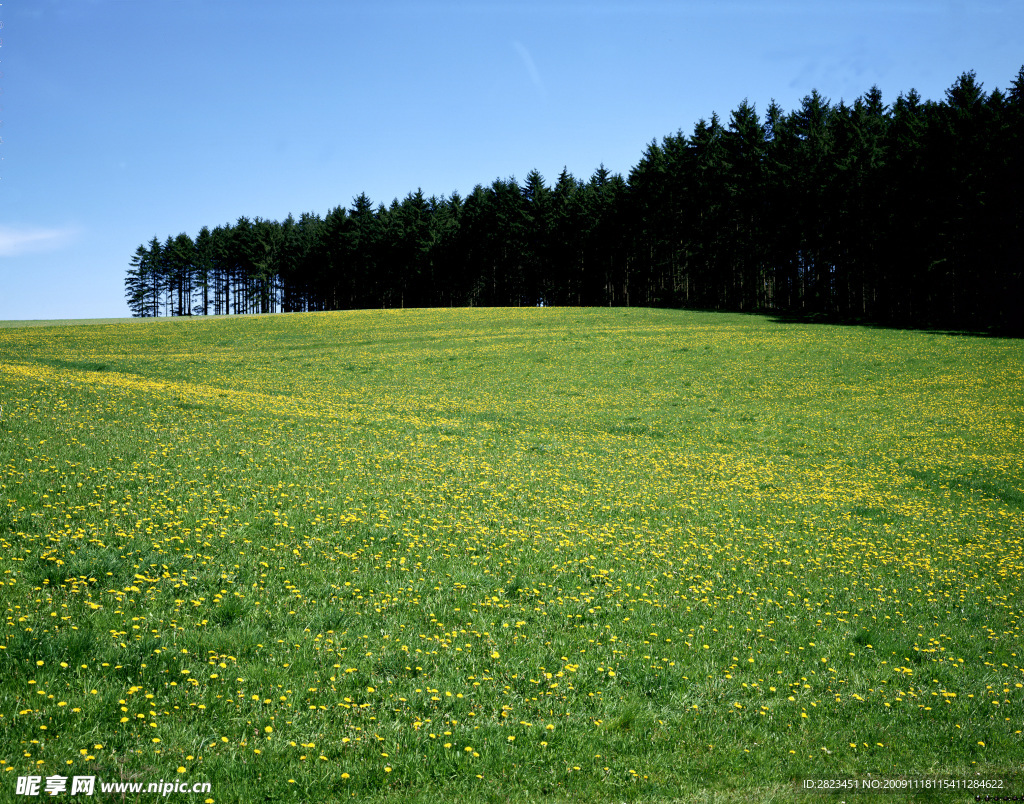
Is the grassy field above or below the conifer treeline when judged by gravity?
below

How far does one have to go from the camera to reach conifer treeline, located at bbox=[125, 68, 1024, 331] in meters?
61.8

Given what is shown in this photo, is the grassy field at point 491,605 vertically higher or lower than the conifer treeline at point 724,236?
lower

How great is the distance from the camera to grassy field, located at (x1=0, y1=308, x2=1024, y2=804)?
5805 millimetres

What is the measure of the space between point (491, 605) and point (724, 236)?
8730cm

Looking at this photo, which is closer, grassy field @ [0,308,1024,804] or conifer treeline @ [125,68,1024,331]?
grassy field @ [0,308,1024,804]

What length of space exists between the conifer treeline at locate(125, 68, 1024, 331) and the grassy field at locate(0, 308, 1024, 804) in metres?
50.3

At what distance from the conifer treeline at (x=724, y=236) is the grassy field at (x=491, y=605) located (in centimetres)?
5033

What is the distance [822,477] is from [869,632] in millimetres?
11042

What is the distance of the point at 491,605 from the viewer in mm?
9156

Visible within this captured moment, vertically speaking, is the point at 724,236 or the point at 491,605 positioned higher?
the point at 724,236

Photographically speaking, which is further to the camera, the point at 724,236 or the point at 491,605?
the point at 724,236

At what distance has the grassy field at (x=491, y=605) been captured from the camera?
19.0ft

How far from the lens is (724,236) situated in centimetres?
8700

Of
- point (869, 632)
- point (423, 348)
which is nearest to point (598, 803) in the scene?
point (869, 632)
